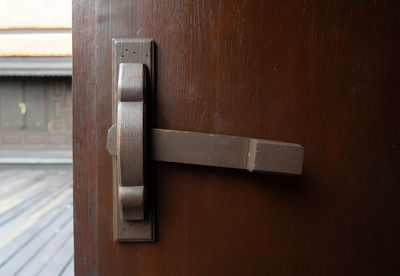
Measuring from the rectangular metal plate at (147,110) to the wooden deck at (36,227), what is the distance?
4.03 ft

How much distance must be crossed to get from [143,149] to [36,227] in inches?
77.2

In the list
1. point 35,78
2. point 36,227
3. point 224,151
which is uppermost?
point 35,78

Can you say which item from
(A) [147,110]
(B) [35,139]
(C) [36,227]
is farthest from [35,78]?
(A) [147,110]

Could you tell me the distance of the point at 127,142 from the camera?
27cm

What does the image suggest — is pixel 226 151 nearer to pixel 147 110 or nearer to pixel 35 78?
pixel 147 110

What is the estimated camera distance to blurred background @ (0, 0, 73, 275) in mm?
1556

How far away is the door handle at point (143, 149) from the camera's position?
0.27 m

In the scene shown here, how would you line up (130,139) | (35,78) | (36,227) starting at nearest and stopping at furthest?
(130,139)
(36,227)
(35,78)

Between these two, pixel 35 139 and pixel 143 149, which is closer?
pixel 143 149

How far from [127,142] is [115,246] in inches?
5.5

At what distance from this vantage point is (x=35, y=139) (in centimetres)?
473

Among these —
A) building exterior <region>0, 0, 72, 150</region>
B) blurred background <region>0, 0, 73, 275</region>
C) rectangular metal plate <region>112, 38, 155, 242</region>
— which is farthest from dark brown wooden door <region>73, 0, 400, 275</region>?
building exterior <region>0, 0, 72, 150</region>

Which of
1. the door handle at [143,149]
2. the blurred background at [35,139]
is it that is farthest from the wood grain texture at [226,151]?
the blurred background at [35,139]

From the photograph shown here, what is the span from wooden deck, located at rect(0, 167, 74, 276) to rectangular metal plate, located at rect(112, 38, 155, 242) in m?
1.23
